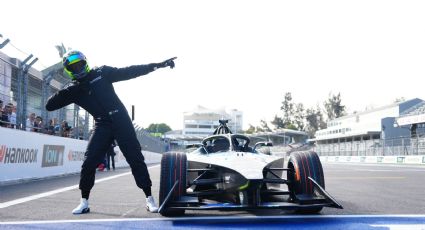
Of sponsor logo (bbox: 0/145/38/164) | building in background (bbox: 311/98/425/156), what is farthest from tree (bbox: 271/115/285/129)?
sponsor logo (bbox: 0/145/38/164)

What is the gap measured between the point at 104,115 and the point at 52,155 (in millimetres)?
8670

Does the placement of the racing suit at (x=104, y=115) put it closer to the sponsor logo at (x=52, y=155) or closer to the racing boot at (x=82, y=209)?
the racing boot at (x=82, y=209)

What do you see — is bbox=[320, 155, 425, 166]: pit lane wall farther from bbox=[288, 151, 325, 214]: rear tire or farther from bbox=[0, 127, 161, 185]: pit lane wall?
bbox=[288, 151, 325, 214]: rear tire

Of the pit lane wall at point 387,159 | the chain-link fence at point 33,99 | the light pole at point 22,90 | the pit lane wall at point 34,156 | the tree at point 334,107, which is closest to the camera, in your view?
the pit lane wall at point 34,156

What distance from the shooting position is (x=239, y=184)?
488 centimetres

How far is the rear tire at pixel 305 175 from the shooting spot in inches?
206

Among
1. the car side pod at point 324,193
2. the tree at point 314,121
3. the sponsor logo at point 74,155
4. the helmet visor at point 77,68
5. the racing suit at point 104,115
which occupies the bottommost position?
the car side pod at point 324,193

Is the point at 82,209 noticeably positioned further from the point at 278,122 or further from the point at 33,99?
the point at 278,122

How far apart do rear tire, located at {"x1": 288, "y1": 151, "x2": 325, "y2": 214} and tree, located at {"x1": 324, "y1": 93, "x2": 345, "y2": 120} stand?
107643 millimetres

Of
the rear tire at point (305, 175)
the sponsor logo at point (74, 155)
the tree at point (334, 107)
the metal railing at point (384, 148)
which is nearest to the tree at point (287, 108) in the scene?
the tree at point (334, 107)

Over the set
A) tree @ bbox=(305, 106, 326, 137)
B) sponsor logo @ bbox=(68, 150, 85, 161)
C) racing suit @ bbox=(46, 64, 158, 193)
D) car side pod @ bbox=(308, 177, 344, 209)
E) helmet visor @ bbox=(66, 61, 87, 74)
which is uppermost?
tree @ bbox=(305, 106, 326, 137)

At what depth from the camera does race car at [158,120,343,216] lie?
15.7ft

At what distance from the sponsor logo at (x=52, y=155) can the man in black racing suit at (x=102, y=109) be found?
7.60 m

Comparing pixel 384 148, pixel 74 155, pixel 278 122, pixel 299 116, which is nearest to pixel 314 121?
pixel 299 116
